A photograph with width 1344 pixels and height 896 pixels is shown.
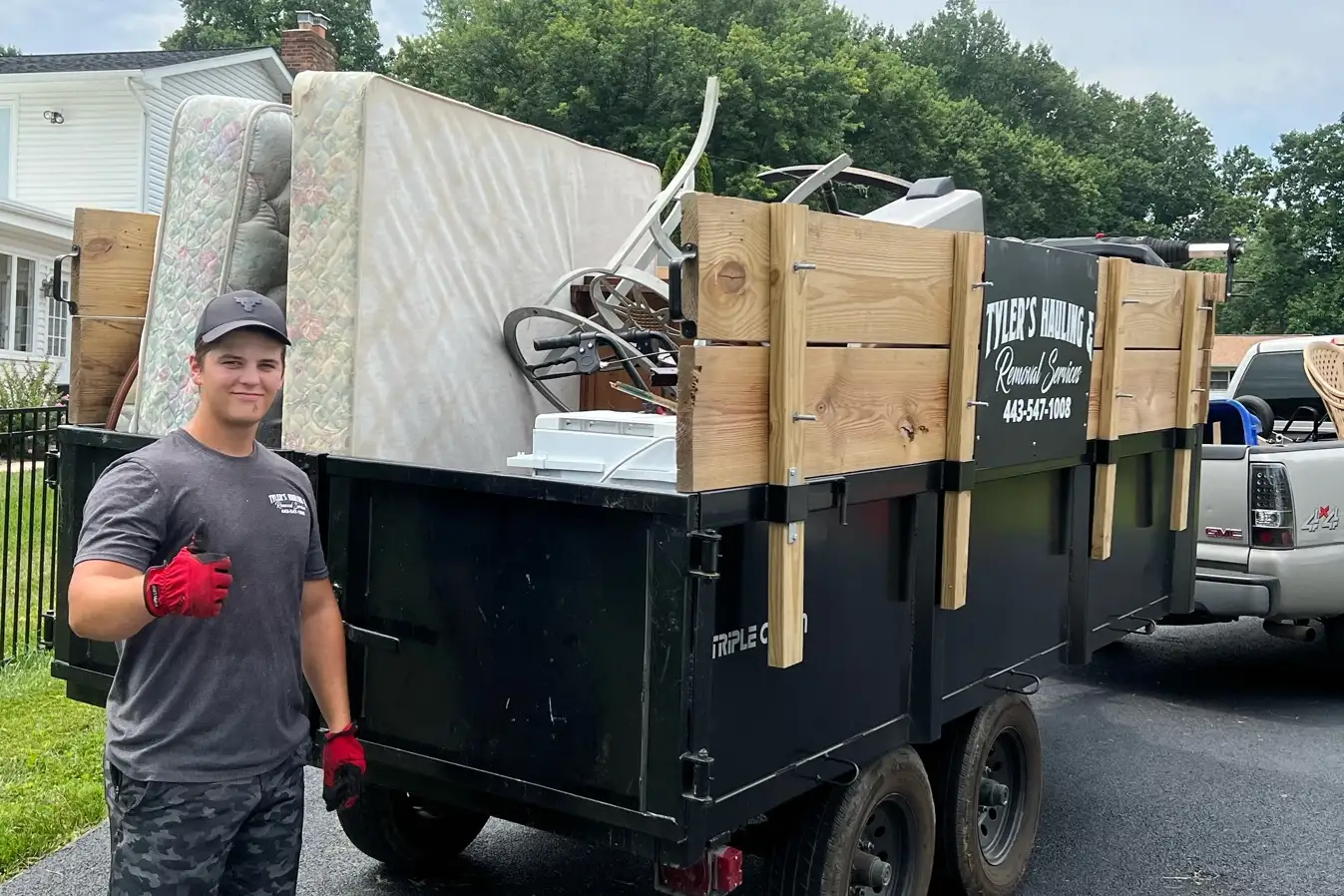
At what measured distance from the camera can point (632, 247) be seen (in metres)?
4.31

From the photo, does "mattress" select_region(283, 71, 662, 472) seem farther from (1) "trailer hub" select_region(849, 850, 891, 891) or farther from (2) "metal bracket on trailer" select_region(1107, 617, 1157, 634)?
(2) "metal bracket on trailer" select_region(1107, 617, 1157, 634)

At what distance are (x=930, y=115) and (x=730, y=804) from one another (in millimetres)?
39000

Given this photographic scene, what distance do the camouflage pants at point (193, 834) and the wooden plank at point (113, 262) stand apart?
1.89m

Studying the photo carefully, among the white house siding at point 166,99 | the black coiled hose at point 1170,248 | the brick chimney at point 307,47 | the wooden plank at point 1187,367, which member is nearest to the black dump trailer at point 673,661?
the wooden plank at point 1187,367

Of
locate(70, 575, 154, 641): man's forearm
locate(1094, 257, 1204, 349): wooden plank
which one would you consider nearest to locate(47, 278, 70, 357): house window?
locate(1094, 257, 1204, 349): wooden plank

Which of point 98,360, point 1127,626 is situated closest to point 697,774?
point 98,360

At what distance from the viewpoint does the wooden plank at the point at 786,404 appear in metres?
2.50

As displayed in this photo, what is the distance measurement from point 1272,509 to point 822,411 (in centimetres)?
438

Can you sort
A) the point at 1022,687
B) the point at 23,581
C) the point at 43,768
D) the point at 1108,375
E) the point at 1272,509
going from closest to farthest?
the point at 1022,687, the point at 1108,375, the point at 43,768, the point at 1272,509, the point at 23,581

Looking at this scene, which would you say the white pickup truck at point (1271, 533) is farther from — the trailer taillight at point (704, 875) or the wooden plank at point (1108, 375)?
the trailer taillight at point (704, 875)

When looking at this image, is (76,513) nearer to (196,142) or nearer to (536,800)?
(196,142)

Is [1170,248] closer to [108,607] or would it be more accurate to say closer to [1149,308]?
[1149,308]

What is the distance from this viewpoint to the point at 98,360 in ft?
12.8

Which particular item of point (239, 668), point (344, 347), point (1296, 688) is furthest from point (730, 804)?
point (1296, 688)
